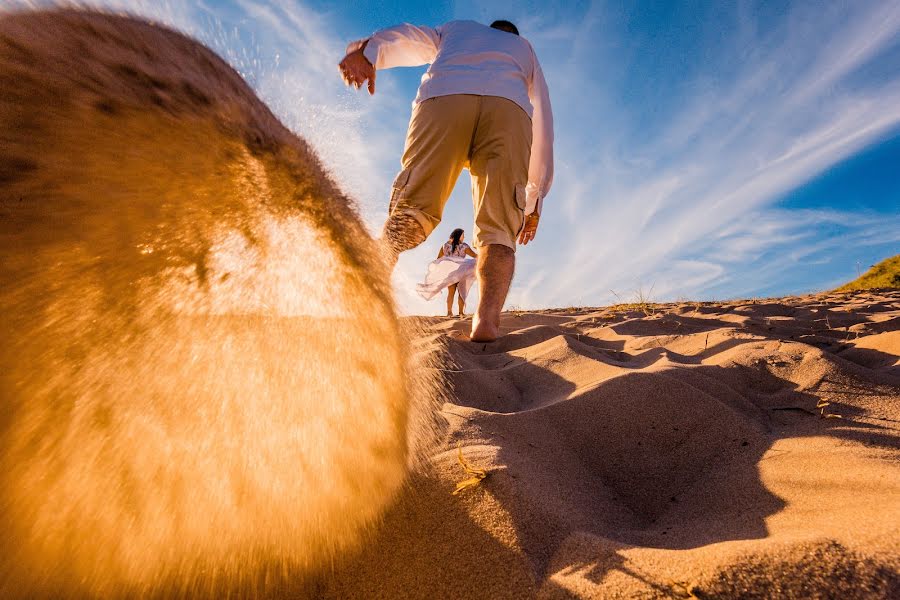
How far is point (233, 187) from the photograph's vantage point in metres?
0.63

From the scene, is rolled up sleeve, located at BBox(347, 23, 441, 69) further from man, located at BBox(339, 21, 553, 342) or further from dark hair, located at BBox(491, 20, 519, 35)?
dark hair, located at BBox(491, 20, 519, 35)

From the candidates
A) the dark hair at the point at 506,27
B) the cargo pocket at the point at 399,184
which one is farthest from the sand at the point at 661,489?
the dark hair at the point at 506,27

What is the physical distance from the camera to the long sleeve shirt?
2.58 m

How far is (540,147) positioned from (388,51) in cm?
113

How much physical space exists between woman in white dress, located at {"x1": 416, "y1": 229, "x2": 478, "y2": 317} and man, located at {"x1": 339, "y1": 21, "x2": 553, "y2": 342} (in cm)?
381

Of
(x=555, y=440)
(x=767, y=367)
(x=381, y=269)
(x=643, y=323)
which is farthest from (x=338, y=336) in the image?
(x=643, y=323)

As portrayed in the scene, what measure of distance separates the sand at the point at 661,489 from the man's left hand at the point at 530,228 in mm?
1554

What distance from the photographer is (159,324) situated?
57 centimetres

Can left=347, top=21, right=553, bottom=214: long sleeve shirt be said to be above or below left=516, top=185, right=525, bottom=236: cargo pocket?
above

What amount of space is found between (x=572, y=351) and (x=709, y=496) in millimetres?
1199

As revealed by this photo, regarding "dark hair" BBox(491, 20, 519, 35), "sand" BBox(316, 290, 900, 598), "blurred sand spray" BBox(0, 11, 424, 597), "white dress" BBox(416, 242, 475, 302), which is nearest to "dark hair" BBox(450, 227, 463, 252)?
"white dress" BBox(416, 242, 475, 302)

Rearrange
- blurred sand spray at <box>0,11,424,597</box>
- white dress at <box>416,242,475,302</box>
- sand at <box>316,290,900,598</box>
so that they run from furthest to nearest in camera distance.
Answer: white dress at <box>416,242,475,302</box>
sand at <box>316,290,900,598</box>
blurred sand spray at <box>0,11,424,597</box>

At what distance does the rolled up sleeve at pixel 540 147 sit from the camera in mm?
3045

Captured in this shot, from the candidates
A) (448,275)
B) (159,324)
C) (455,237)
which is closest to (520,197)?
(159,324)
